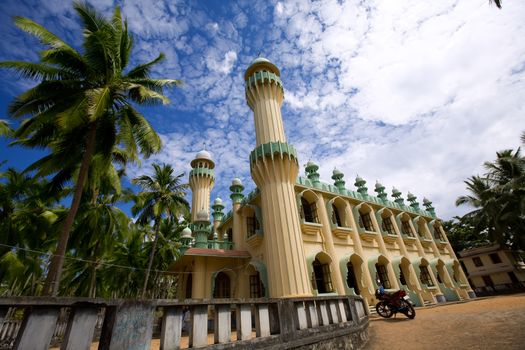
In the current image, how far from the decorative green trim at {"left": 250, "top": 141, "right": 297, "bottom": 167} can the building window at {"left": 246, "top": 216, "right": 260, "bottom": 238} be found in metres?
4.38

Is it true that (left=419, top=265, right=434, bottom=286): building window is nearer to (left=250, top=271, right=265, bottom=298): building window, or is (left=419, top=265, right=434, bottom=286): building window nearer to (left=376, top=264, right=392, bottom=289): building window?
(left=376, top=264, right=392, bottom=289): building window

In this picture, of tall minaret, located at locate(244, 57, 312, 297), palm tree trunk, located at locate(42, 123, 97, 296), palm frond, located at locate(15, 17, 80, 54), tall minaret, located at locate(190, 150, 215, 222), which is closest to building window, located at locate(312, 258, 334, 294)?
tall minaret, located at locate(244, 57, 312, 297)

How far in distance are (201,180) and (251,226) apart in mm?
9245

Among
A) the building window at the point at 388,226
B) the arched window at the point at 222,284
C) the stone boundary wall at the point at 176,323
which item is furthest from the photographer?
the building window at the point at 388,226

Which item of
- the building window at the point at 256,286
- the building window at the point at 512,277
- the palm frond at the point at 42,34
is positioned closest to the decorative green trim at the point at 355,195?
the building window at the point at 256,286

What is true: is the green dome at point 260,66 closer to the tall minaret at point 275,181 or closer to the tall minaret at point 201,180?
the tall minaret at point 275,181

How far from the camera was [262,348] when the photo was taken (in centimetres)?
376

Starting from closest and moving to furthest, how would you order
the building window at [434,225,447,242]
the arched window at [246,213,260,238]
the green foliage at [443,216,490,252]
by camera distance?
the arched window at [246,213,260,238] → the building window at [434,225,447,242] → the green foliage at [443,216,490,252]

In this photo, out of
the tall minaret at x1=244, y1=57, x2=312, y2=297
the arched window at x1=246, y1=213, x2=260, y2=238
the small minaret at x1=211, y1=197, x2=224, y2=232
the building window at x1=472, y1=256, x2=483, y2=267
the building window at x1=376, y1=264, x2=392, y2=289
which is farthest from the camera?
the building window at x1=472, y1=256, x2=483, y2=267

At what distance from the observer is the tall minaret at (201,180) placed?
2354cm

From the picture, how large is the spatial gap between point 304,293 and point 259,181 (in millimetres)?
6216

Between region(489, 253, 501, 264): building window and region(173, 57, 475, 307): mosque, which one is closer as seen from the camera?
region(173, 57, 475, 307): mosque

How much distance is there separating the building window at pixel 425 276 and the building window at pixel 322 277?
10782 millimetres

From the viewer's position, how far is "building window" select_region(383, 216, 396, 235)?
20922mm
